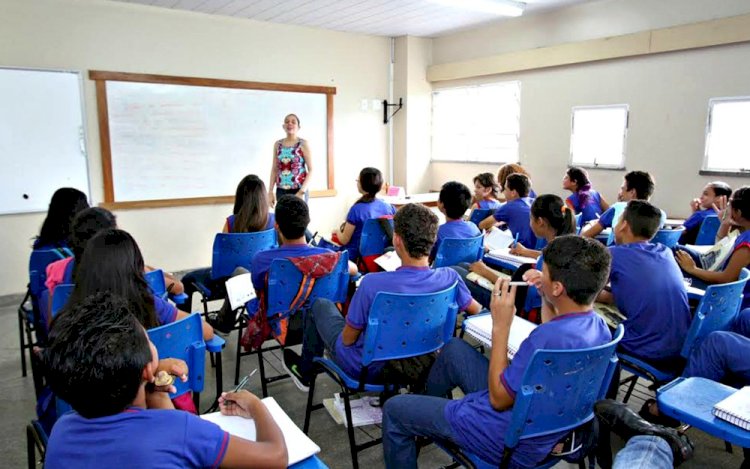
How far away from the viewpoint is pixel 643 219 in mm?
2291

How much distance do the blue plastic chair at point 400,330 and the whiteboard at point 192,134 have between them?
3889 mm

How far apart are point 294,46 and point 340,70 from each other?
2.26 ft

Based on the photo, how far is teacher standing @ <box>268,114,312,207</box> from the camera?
5379 millimetres

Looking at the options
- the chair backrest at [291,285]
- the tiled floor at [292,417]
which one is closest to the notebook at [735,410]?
the tiled floor at [292,417]

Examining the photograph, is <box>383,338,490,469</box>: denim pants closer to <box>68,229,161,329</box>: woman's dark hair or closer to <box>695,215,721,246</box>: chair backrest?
<box>68,229,161,329</box>: woman's dark hair

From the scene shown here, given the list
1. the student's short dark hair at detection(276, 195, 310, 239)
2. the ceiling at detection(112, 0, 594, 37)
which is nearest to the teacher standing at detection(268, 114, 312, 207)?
the ceiling at detection(112, 0, 594, 37)

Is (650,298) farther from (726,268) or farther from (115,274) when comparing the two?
(115,274)

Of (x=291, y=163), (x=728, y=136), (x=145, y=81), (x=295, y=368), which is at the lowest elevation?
(x=295, y=368)

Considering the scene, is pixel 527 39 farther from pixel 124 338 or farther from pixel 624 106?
pixel 124 338

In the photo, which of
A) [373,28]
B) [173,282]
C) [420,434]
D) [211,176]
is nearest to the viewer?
[420,434]

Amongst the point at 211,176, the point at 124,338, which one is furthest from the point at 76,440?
the point at 211,176

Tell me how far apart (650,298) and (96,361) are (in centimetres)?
205

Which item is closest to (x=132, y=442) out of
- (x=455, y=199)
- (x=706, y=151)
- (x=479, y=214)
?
(x=455, y=199)

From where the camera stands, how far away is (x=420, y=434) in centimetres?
172
